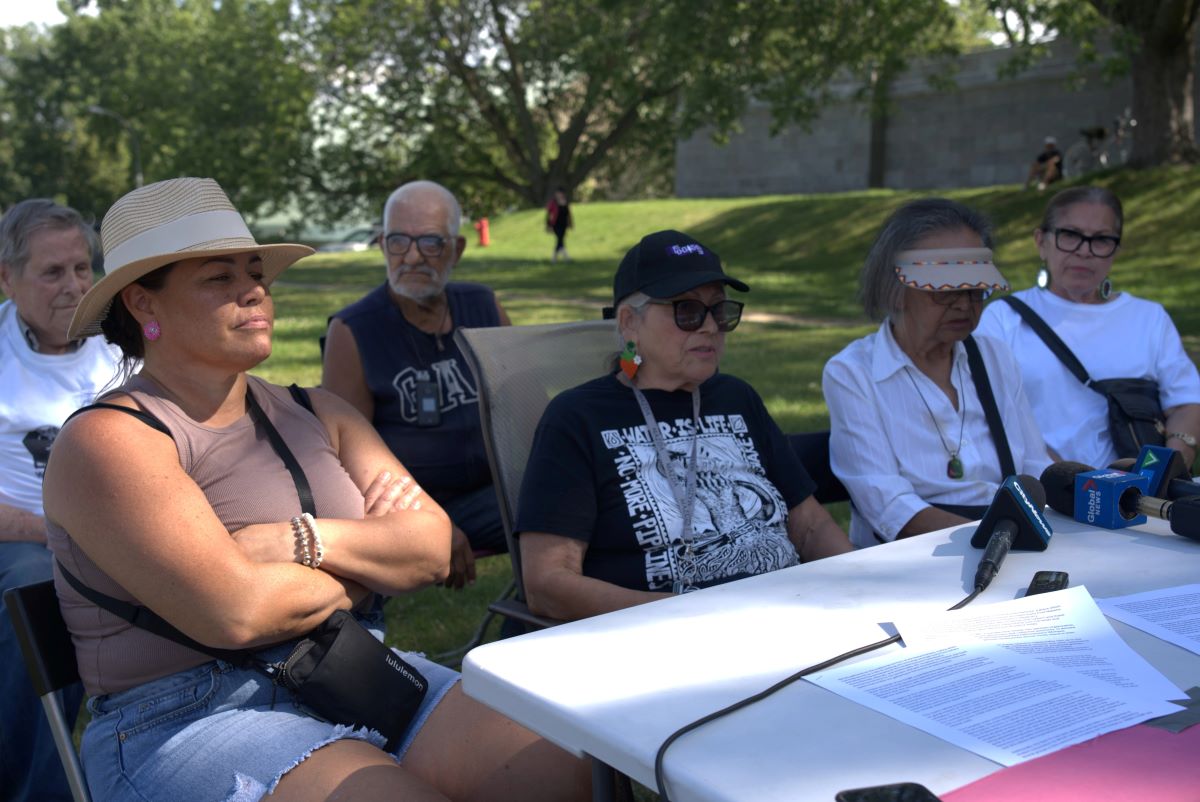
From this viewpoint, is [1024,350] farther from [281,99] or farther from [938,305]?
[281,99]

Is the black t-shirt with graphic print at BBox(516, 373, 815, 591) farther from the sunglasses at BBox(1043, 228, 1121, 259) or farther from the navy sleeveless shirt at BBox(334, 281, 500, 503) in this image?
the sunglasses at BBox(1043, 228, 1121, 259)

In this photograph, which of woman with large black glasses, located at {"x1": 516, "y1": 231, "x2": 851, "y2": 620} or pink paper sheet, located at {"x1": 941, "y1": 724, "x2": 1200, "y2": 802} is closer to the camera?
pink paper sheet, located at {"x1": 941, "y1": 724, "x2": 1200, "y2": 802}

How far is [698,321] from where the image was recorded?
3010 millimetres

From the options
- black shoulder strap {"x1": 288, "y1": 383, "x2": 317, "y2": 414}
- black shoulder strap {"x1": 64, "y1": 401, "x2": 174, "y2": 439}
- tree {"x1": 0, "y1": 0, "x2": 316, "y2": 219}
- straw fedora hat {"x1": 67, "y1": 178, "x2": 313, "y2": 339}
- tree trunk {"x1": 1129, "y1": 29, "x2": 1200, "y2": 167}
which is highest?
tree {"x1": 0, "y1": 0, "x2": 316, "y2": 219}

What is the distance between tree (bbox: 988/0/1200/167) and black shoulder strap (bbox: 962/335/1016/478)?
566 inches

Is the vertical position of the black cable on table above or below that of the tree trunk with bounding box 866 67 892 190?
below

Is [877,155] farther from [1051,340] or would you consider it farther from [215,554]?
[215,554]

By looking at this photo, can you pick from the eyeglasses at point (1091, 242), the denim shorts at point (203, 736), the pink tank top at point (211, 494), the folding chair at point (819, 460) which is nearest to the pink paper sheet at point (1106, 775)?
the denim shorts at point (203, 736)

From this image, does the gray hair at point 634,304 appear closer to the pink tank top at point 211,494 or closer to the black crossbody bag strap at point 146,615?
the pink tank top at point 211,494

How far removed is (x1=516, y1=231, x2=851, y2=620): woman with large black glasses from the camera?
2.80 metres

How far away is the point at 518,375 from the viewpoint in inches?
136

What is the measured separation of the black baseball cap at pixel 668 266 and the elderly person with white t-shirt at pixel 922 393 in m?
0.65

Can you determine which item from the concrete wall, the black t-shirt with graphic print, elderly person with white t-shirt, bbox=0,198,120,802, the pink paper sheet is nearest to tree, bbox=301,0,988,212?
the concrete wall

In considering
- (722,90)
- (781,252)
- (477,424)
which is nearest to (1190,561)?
(477,424)
